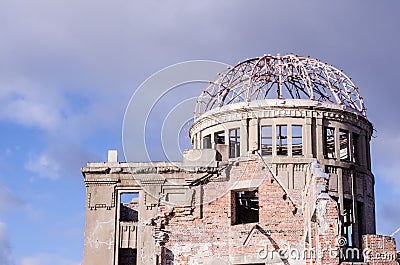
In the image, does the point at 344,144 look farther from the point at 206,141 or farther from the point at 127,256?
the point at 127,256

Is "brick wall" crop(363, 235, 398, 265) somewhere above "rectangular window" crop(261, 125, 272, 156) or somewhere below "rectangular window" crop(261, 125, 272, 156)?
below

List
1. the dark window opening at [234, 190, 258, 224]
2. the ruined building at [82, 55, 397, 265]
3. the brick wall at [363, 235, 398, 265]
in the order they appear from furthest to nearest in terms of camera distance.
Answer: the ruined building at [82, 55, 397, 265] → the dark window opening at [234, 190, 258, 224] → the brick wall at [363, 235, 398, 265]

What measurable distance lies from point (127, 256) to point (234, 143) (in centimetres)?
766

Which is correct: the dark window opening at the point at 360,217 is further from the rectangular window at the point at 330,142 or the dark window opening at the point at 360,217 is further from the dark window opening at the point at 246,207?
the dark window opening at the point at 246,207

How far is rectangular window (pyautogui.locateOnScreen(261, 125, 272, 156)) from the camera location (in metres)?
35.4

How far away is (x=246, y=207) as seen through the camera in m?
30.0

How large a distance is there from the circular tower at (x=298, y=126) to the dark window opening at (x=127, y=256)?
20.5 feet

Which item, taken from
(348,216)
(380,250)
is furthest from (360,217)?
(380,250)

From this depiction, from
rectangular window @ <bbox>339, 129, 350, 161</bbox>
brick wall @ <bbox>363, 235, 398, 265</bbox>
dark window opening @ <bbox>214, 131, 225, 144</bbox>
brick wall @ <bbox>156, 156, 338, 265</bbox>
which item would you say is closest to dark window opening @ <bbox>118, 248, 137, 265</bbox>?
dark window opening @ <bbox>214, 131, 225, 144</bbox>

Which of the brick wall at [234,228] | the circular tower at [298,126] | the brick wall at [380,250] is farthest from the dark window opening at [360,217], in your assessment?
the brick wall at [380,250]

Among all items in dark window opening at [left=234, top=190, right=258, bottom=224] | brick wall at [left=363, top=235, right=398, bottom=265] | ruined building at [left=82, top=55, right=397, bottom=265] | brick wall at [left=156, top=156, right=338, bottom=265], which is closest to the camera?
brick wall at [left=363, top=235, right=398, bottom=265]

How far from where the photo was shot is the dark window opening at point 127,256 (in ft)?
120

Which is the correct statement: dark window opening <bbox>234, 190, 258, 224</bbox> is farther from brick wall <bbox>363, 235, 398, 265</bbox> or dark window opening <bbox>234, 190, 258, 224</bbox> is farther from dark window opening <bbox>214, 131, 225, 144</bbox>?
brick wall <bbox>363, 235, 398, 265</bbox>

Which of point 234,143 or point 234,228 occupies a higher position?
point 234,143
